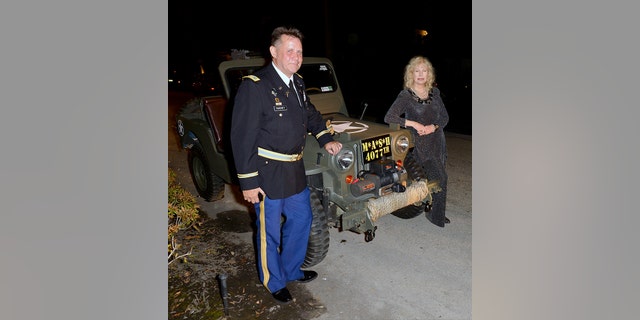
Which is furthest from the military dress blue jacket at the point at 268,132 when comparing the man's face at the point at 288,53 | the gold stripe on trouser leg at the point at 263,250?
the gold stripe on trouser leg at the point at 263,250

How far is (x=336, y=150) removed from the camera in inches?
135

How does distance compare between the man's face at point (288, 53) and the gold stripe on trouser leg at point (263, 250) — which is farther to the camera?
the gold stripe on trouser leg at point (263, 250)

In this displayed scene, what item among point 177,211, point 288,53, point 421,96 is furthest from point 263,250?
point 421,96

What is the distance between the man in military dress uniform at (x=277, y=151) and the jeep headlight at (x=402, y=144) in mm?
693

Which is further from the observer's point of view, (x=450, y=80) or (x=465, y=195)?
(x=450, y=80)

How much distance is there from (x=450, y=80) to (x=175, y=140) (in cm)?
1199

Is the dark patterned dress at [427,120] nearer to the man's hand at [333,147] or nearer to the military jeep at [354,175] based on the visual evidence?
the military jeep at [354,175]

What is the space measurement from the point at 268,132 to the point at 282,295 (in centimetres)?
126

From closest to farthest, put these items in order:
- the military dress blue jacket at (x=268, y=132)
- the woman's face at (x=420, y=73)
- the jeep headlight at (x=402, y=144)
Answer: the military dress blue jacket at (x=268, y=132), the jeep headlight at (x=402, y=144), the woman's face at (x=420, y=73)

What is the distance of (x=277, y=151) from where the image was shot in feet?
10.0

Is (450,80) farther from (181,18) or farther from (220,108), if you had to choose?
(181,18)

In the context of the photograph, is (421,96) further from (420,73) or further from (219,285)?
(219,285)

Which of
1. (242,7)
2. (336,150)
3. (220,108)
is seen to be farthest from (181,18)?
(336,150)

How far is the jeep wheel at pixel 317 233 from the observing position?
3.48 m
